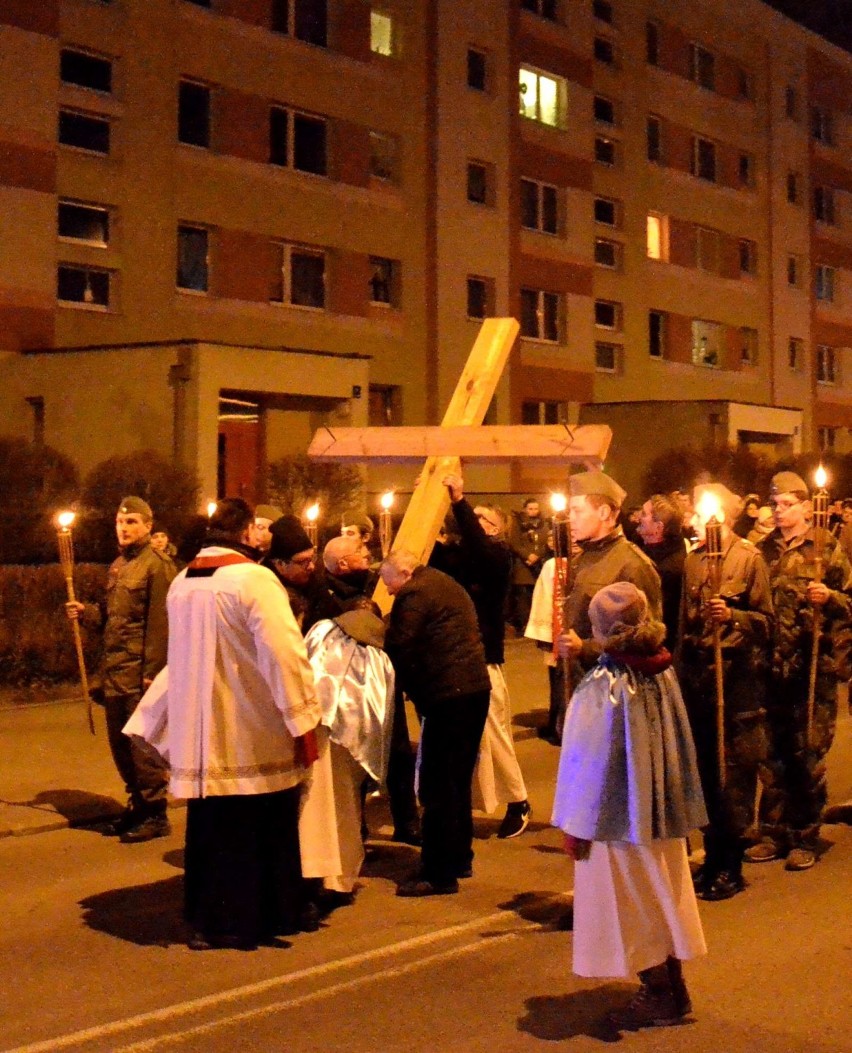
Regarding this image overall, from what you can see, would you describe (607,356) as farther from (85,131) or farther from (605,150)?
(85,131)

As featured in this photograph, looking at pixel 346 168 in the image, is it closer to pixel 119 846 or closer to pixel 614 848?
pixel 119 846

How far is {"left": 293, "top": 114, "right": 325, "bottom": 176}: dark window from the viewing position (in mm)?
29062

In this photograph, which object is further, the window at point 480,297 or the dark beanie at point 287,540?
the window at point 480,297

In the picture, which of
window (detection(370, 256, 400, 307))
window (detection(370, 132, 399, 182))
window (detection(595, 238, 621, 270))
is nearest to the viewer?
window (detection(370, 132, 399, 182))

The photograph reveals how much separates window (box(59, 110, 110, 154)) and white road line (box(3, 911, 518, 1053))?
814 inches

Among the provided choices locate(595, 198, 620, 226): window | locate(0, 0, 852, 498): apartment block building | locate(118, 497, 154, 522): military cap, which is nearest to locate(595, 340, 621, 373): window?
locate(0, 0, 852, 498): apartment block building

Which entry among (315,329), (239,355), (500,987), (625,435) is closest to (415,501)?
(500,987)

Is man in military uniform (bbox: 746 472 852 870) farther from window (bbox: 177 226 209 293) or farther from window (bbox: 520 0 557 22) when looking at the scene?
window (bbox: 520 0 557 22)

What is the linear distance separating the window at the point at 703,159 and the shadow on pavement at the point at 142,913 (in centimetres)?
3522

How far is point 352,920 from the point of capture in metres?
7.32

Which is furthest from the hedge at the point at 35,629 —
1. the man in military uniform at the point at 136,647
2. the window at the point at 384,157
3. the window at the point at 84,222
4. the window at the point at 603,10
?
the window at the point at 603,10

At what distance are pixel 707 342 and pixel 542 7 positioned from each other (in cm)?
1045

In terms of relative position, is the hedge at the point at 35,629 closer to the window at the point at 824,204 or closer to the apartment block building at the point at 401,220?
the apartment block building at the point at 401,220

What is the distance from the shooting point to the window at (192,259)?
27.1 m
